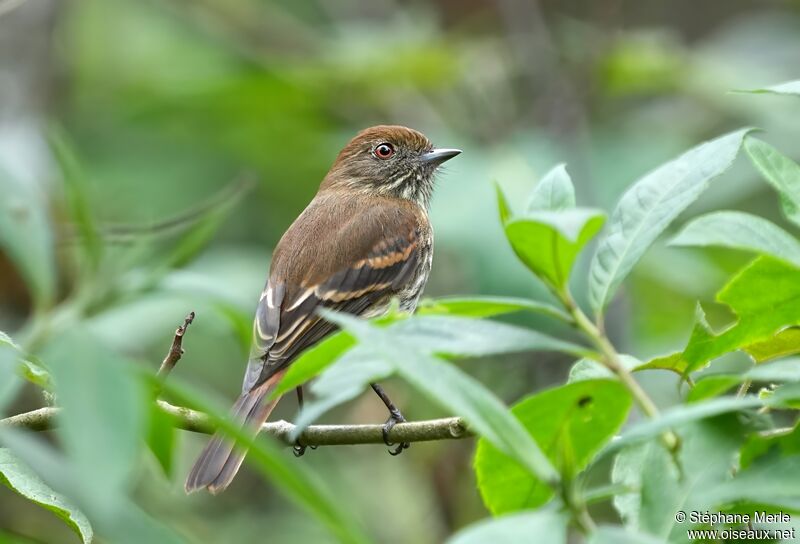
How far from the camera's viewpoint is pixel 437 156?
5.50m

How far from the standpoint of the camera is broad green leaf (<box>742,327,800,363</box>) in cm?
194

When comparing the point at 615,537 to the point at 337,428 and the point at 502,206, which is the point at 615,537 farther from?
the point at 337,428

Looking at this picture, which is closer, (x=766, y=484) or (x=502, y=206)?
(x=766, y=484)

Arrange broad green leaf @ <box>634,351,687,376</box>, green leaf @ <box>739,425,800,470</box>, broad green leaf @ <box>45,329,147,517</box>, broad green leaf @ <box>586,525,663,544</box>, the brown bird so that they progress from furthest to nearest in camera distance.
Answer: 1. the brown bird
2. broad green leaf @ <box>634,351,687,376</box>
3. green leaf @ <box>739,425,800,470</box>
4. broad green leaf @ <box>586,525,663,544</box>
5. broad green leaf @ <box>45,329,147,517</box>

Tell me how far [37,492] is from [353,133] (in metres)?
4.83

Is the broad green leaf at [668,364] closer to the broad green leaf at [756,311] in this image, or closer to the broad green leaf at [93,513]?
the broad green leaf at [756,311]

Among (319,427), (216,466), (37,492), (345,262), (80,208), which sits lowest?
(216,466)

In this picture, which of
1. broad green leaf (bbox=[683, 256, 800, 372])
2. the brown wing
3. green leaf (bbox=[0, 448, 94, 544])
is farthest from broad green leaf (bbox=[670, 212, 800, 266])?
the brown wing

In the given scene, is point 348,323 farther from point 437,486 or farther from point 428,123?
point 428,123

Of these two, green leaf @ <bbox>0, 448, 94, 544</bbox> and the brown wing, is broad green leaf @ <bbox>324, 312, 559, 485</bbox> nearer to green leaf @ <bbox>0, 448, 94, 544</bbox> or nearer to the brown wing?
green leaf @ <bbox>0, 448, 94, 544</bbox>

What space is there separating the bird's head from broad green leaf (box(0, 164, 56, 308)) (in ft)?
14.1

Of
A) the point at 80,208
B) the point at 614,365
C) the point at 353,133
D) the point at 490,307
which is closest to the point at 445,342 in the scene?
the point at 490,307

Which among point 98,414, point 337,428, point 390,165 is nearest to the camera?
point 98,414

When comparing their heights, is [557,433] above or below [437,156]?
below
